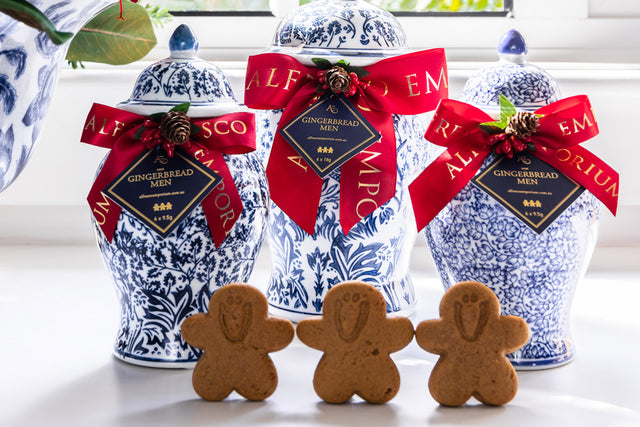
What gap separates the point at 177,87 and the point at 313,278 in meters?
0.22

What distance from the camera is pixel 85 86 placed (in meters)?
1.06

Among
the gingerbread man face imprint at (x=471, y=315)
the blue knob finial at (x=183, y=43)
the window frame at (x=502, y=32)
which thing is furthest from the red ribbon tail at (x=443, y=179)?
the window frame at (x=502, y=32)

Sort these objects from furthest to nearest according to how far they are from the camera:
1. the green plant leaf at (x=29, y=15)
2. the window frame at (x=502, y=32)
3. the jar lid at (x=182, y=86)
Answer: the window frame at (x=502, y=32)
the jar lid at (x=182, y=86)
the green plant leaf at (x=29, y=15)

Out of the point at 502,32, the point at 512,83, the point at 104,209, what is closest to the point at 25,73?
the point at 104,209

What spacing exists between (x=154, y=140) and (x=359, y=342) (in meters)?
0.23

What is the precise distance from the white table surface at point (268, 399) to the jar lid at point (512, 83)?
22 centimetres

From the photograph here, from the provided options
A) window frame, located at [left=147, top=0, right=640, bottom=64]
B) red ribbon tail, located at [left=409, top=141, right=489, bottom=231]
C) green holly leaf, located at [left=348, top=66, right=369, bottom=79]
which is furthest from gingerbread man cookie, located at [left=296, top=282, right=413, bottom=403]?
window frame, located at [left=147, top=0, right=640, bottom=64]

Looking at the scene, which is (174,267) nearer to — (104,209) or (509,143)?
(104,209)

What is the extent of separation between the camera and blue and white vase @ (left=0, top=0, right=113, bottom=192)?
0.46 metres

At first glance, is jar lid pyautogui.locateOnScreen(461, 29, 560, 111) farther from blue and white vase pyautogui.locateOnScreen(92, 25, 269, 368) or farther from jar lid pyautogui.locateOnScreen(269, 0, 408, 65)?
blue and white vase pyautogui.locateOnScreen(92, 25, 269, 368)

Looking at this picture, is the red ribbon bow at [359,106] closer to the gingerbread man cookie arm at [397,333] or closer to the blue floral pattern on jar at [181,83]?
the blue floral pattern on jar at [181,83]

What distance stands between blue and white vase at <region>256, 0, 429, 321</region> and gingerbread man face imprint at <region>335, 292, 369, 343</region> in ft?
0.55

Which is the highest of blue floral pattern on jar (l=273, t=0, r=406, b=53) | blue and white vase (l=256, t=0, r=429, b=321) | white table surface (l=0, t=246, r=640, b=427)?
blue floral pattern on jar (l=273, t=0, r=406, b=53)

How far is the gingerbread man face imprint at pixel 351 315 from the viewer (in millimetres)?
542
